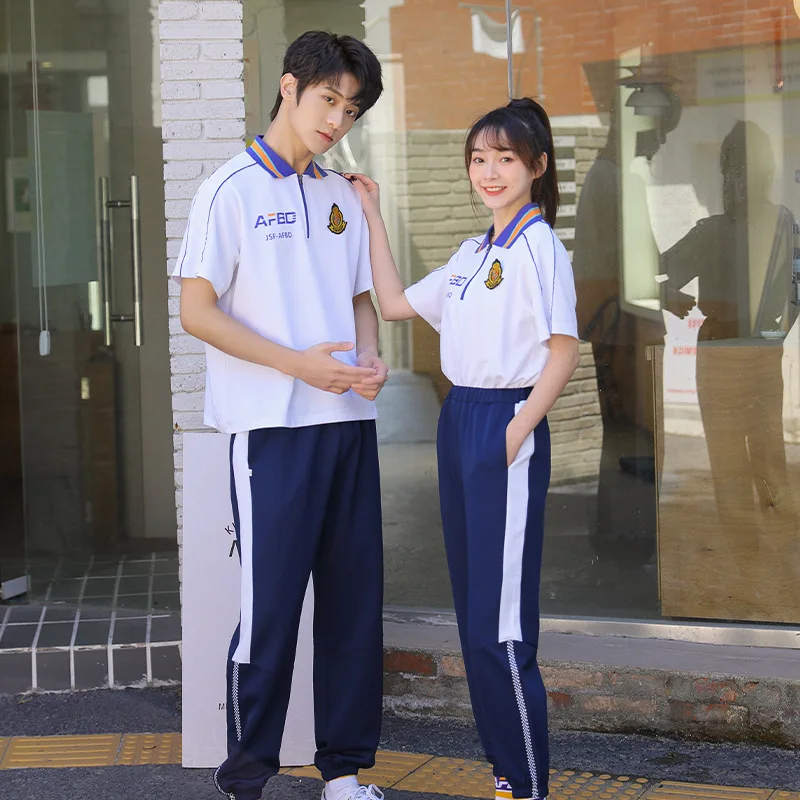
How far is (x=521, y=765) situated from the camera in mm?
3023

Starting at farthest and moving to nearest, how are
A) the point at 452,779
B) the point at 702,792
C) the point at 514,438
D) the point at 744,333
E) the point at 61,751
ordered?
the point at 744,333
the point at 61,751
the point at 452,779
the point at 702,792
the point at 514,438

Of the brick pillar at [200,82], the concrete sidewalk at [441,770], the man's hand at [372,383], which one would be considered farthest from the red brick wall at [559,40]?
the concrete sidewalk at [441,770]

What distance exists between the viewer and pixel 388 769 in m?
3.78

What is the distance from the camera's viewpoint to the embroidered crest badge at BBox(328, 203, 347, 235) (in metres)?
3.25

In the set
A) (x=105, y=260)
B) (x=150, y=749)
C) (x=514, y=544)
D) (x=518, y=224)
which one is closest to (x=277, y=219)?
(x=518, y=224)

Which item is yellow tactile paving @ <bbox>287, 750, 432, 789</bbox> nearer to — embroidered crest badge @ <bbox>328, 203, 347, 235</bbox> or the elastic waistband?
the elastic waistband

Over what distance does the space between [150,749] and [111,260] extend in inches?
111

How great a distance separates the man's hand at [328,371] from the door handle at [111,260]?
2.97 metres

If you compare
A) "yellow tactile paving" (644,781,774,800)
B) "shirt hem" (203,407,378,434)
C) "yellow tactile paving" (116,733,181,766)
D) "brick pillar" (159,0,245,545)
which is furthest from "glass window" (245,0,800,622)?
"shirt hem" (203,407,378,434)

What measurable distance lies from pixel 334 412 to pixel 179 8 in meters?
1.78

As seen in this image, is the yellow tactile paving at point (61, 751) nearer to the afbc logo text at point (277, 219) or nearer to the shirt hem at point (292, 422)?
the shirt hem at point (292, 422)

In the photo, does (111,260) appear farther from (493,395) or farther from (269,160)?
(493,395)

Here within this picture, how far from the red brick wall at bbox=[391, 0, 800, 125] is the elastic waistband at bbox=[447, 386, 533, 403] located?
81.6 inches

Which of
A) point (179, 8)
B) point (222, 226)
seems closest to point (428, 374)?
point (179, 8)
